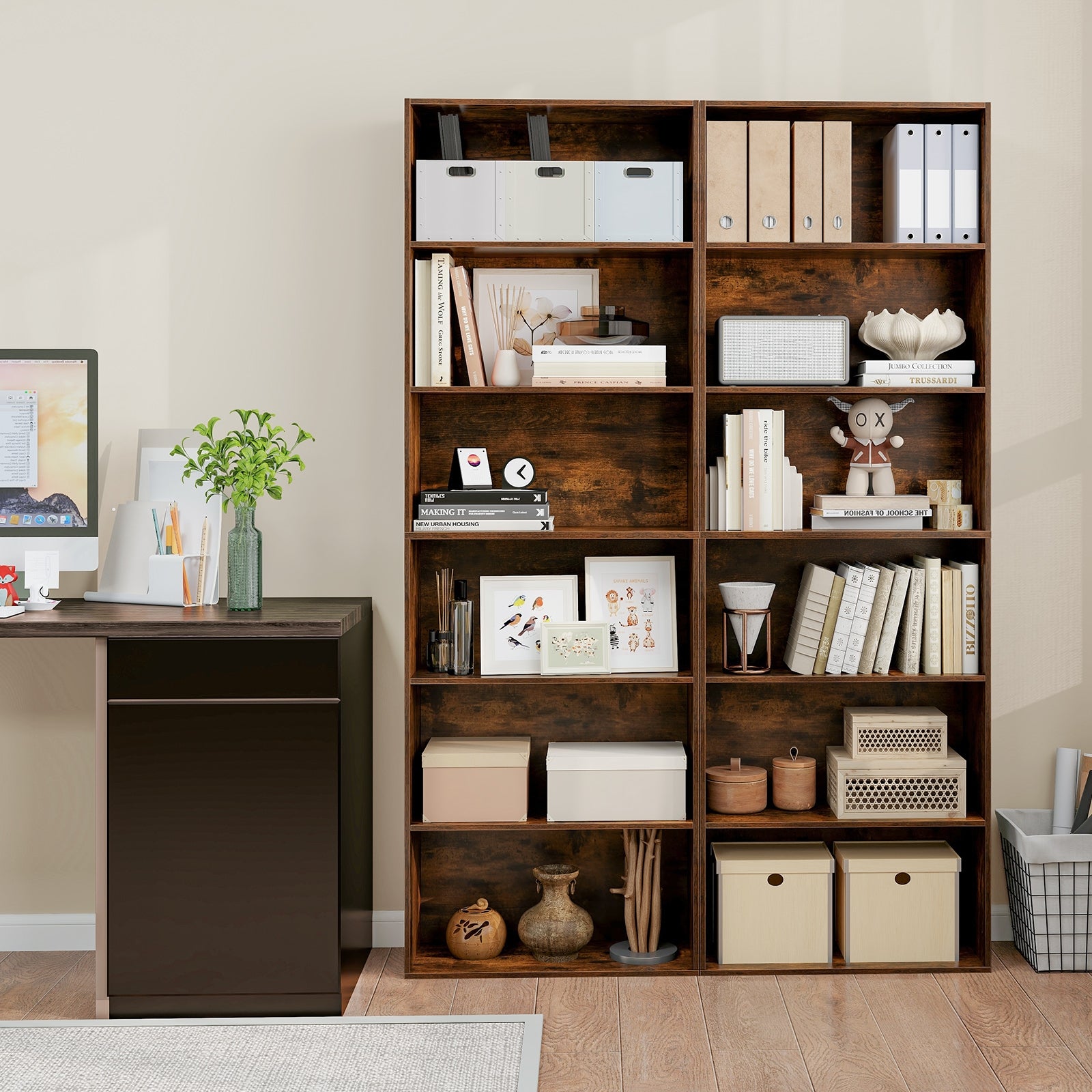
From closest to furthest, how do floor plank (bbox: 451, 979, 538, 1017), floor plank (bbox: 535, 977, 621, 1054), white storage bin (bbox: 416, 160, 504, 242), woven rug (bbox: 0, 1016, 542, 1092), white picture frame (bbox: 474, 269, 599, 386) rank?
woven rug (bbox: 0, 1016, 542, 1092), floor plank (bbox: 535, 977, 621, 1054), floor plank (bbox: 451, 979, 538, 1017), white storage bin (bbox: 416, 160, 504, 242), white picture frame (bbox: 474, 269, 599, 386)

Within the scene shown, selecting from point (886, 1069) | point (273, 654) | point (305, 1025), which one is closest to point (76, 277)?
point (273, 654)

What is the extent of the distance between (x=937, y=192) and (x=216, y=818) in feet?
7.59

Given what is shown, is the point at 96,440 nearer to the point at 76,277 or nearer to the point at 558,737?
the point at 76,277

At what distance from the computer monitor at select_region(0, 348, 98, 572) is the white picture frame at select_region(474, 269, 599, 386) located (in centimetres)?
103

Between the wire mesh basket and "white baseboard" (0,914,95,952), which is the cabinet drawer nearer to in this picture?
"white baseboard" (0,914,95,952)

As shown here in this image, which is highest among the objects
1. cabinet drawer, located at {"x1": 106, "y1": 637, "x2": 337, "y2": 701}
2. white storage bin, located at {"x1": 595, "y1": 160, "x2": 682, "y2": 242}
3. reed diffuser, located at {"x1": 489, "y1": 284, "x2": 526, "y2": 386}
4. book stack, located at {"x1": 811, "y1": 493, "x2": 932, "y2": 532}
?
white storage bin, located at {"x1": 595, "y1": 160, "x2": 682, "y2": 242}

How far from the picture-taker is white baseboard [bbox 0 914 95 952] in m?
2.91

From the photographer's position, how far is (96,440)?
280cm

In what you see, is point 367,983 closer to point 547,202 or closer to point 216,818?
point 216,818

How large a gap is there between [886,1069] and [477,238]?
2100 mm

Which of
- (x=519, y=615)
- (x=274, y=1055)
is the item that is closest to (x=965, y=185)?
(x=519, y=615)

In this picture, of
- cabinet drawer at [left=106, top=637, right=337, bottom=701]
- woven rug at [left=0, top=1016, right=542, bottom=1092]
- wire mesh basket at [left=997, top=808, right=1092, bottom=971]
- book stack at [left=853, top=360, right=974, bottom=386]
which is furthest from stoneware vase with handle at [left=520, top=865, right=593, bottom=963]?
book stack at [left=853, top=360, right=974, bottom=386]

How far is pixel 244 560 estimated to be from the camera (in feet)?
8.39

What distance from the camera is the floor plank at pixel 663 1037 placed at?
2178mm
